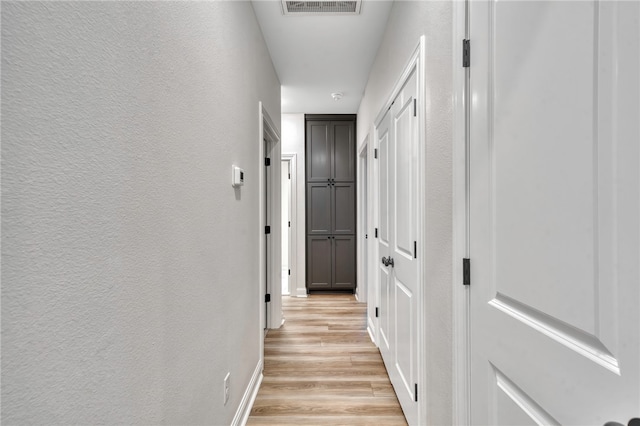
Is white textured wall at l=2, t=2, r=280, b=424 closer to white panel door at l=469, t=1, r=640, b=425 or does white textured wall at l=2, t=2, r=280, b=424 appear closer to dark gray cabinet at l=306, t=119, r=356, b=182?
white panel door at l=469, t=1, r=640, b=425

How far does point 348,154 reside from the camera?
482 cm

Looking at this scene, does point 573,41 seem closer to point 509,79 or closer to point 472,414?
point 509,79

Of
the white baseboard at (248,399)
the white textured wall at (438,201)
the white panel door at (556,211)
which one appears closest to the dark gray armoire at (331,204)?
the white baseboard at (248,399)

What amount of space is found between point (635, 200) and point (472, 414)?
0.86 m

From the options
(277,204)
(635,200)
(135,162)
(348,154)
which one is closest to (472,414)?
(635,200)

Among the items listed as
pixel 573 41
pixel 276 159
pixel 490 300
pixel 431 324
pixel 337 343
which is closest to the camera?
pixel 573 41

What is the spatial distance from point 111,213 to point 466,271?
1.06 meters

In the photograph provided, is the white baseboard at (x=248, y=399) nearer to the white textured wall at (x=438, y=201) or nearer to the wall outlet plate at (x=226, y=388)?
the wall outlet plate at (x=226, y=388)

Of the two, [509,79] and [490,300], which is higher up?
[509,79]

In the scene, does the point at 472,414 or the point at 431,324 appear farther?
the point at 431,324

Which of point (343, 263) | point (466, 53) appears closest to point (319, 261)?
point (343, 263)

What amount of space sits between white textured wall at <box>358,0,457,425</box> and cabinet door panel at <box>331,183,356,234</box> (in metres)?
3.17

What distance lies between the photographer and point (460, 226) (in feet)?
3.68

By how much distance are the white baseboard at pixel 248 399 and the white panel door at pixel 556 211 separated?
1327 mm
